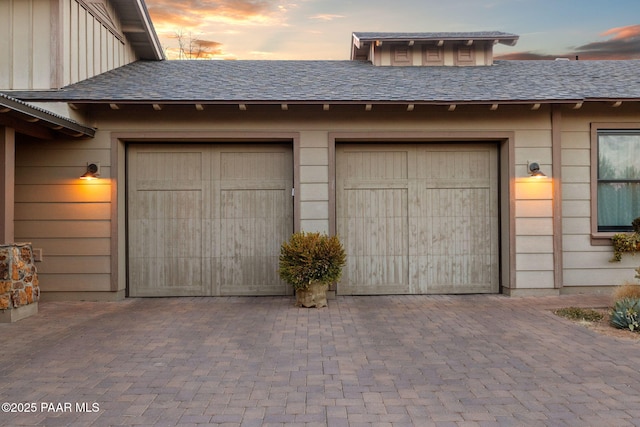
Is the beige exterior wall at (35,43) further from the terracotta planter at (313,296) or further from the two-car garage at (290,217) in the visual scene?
the terracotta planter at (313,296)

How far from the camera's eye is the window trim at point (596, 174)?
27.2 feet

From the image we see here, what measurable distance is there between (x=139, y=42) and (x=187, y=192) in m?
4.37

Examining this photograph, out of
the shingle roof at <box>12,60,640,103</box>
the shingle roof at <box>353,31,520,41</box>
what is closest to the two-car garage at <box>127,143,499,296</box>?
the shingle roof at <box>12,60,640,103</box>

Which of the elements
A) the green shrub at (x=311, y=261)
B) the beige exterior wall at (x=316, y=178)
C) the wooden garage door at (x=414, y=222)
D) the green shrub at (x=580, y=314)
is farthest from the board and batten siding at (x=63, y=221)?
the green shrub at (x=580, y=314)

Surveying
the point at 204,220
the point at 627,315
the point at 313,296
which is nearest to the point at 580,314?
the point at 627,315

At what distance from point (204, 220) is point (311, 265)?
2395 millimetres

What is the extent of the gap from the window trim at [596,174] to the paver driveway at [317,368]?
2118 mm

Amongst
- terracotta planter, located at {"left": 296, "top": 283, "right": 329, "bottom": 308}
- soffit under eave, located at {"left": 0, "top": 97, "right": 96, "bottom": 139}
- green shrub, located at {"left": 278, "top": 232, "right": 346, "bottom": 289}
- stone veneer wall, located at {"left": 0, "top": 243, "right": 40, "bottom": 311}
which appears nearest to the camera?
soffit under eave, located at {"left": 0, "top": 97, "right": 96, "bottom": 139}

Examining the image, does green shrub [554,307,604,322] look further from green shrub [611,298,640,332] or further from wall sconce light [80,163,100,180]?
wall sconce light [80,163,100,180]

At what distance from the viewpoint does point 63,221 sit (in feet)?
26.1

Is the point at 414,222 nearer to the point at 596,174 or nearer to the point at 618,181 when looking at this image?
the point at 596,174

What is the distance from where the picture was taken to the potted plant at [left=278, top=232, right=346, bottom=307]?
23.1ft

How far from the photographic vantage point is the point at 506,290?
8.29 m

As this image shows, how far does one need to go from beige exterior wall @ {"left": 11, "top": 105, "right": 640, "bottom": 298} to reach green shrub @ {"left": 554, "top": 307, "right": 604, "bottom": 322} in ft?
4.39
